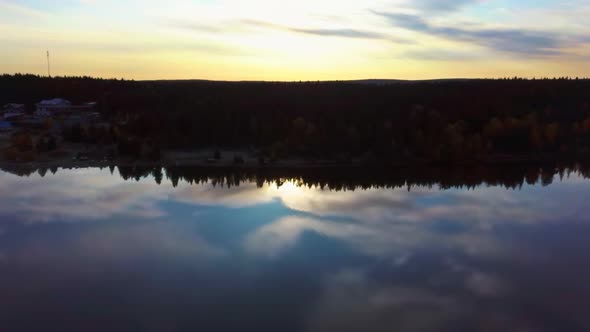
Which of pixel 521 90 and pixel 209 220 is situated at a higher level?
pixel 521 90

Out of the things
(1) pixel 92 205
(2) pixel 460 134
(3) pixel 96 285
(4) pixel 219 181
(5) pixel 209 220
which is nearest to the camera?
(3) pixel 96 285

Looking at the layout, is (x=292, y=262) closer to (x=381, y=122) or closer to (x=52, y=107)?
(x=381, y=122)

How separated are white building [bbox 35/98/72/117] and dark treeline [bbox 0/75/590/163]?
3700 mm

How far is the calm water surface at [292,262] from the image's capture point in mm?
10984

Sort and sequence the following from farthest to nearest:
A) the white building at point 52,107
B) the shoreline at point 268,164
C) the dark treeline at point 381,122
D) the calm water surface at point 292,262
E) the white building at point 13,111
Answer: the white building at point 52,107 → the white building at point 13,111 → the dark treeline at point 381,122 → the shoreline at point 268,164 → the calm water surface at point 292,262

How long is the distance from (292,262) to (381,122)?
2371 centimetres

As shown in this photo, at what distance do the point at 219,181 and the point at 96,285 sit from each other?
14.2 m

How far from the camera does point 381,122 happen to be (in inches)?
1430

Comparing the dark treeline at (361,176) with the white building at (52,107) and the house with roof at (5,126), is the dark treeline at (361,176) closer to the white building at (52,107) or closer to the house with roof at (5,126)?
the house with roof at (5,126)

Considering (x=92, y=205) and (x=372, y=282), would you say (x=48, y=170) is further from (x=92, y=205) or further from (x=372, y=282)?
(x=372, y=282)

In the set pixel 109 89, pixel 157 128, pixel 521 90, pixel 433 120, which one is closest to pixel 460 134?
pixel 433 120

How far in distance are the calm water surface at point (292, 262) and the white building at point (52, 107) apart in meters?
26.5

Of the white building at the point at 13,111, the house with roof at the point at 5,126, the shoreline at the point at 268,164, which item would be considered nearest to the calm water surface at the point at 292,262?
the shoreline at the point at 268,164

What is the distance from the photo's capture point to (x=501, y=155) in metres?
35.0
